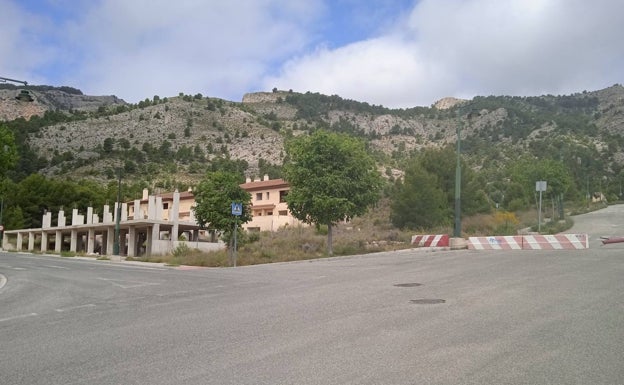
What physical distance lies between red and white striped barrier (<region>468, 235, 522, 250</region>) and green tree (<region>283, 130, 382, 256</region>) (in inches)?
268

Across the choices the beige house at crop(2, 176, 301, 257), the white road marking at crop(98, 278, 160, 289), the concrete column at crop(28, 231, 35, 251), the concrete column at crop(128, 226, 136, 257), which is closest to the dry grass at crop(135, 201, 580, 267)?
the beige house at crop(2, 176, 301, 257)

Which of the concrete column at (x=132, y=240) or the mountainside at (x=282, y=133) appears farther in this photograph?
the mountainside at (x=282, y=133)

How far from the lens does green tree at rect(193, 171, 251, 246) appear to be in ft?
127

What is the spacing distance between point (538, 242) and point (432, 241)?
6846 millimetres

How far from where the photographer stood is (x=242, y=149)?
127500 mm

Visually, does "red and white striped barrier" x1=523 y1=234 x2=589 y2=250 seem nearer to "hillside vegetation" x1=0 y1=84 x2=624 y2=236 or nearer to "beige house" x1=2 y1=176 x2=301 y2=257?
"beige house" x1=2 y1=176 x2=301 y2=257

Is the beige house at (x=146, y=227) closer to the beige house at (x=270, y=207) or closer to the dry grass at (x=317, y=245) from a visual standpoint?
the beige house at (x=270, y=207)

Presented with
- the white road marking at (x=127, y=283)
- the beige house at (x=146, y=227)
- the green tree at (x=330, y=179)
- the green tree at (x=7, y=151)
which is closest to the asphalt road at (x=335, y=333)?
the white road marking at (x=127, y=283)

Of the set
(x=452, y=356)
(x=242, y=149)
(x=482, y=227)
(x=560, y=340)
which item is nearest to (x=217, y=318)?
(x=452, y=356)

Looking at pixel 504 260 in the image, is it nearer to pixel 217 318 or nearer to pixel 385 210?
pixel 217 318

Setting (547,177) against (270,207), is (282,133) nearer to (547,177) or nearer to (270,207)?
(270,207)

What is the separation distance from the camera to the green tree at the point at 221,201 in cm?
3884

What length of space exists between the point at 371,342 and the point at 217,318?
3987 millimetres

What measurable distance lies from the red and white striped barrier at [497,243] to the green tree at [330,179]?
6.80m
